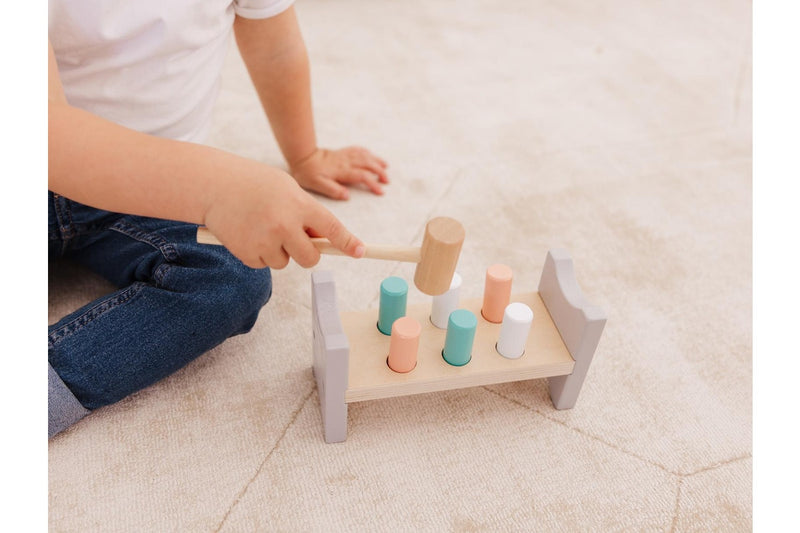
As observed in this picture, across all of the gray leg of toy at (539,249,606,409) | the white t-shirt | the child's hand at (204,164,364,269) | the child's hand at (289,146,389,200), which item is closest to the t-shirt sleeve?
the white t-shirt

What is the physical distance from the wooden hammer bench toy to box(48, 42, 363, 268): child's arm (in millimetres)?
91

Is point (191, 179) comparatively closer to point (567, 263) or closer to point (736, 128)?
point (567, 263)

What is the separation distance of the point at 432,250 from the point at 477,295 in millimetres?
321

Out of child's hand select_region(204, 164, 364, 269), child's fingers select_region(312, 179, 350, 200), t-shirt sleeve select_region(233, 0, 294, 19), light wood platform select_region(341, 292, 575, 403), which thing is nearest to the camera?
child's hand select_region(204, 164, 364, 269)

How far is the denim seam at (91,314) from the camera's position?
718mm

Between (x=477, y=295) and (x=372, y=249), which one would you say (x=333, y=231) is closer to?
(x=372, y=249)

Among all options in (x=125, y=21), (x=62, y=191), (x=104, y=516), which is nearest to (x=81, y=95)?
(x=125, y=21)

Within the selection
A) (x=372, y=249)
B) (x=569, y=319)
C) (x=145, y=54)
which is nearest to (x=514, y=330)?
(x=569, y=319)

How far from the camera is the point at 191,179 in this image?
60 centimetres

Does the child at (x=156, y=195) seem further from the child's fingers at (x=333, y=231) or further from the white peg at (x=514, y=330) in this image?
the white peg at (x=514, y=330)

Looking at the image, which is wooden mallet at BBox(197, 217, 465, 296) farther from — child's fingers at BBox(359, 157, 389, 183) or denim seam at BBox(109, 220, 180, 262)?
child's fingers at BBox(359, 157, 389, 183)

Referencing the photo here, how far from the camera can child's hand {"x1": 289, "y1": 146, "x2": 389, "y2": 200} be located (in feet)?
3.50

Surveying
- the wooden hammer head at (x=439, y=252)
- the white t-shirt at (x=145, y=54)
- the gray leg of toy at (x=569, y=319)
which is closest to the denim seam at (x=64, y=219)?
the white t-shirt at (x=145, y=54)

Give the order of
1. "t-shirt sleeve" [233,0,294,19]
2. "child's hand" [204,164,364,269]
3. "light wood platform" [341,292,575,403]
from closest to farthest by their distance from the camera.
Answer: "child's hand" [204,164,364,269]
"light wood platform" [341,292,575,403]
"t-shirt sleeve" [233,0,294,19]
